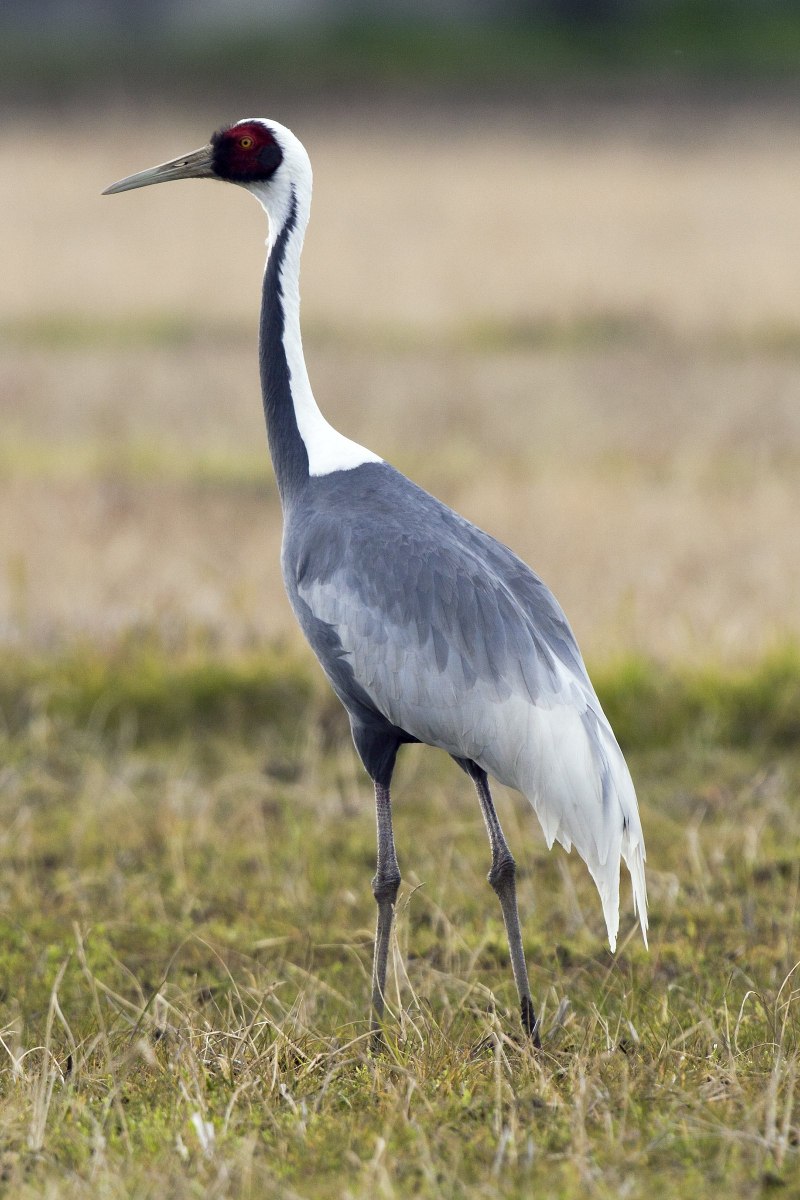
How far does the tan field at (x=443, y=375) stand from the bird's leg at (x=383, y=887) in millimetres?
2641

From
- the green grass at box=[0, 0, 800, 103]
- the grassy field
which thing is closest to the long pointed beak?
the grassy field

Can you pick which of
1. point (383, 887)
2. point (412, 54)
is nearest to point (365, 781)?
point (383, 887)

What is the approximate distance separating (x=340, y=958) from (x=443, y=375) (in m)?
8.59

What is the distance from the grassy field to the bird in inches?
15.9

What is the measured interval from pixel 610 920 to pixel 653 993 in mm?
631

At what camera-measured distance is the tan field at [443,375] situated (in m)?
8.16

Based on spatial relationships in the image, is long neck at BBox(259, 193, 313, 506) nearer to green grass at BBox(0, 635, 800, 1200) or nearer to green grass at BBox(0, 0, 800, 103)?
green grass at BBox(0, 635, 800, 1200)

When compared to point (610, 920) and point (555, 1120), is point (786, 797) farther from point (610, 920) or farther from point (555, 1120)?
point (555, 1120)

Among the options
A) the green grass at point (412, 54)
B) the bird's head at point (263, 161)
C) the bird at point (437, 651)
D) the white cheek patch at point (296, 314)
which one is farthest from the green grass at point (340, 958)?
the green grass at point (412, 54)

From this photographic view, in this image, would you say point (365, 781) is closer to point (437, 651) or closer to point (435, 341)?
point (437, 651)

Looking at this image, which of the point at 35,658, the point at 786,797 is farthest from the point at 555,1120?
the point at 35,658

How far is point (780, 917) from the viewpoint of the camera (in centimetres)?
517

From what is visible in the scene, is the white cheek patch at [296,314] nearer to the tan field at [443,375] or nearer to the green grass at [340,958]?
the green grass at [340,958]

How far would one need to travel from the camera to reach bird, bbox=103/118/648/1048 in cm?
415
